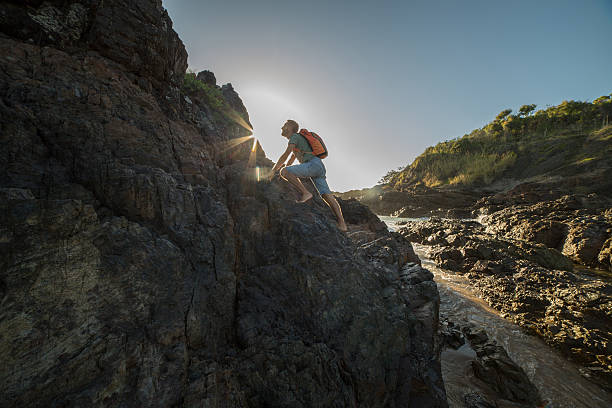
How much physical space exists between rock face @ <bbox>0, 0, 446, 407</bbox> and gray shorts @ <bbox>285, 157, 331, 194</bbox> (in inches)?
20.7

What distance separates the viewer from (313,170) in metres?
4.88

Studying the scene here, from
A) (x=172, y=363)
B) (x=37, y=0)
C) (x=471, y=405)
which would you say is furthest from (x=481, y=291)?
(x=37, y=0)

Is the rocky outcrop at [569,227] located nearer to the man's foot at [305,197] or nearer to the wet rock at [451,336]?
the wet rock at [451,336]

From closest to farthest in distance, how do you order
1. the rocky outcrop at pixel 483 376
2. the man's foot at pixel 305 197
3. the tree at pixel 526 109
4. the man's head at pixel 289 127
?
the rocky outcrop at pixel 483 376 → the man's foot at pixel 305 197 → the man's head at pixel 289 127 → the tree at pixel 526 109

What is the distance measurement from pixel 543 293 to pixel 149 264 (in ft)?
38.5

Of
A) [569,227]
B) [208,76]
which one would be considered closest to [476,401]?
[208,76]

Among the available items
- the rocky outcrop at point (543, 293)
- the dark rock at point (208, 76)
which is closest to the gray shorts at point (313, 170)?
the dark rock at point (208, 76)

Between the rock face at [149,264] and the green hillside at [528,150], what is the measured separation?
39.2 m

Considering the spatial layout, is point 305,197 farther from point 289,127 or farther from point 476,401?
point 476,401

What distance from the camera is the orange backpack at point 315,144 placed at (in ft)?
16.2

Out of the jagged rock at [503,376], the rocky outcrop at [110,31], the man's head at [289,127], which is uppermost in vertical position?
the rocky outcrop at [110,31]

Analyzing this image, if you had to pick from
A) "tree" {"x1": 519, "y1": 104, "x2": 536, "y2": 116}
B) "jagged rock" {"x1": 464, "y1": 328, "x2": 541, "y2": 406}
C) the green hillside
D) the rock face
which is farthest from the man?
"tree" {"x1": 519, "y1": 104, "x2": 536, "y2": 116}

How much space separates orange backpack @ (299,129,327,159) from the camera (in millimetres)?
4941

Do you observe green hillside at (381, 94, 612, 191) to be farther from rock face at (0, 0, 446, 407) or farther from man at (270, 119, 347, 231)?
rock face at (0, 0, 446, 407)
